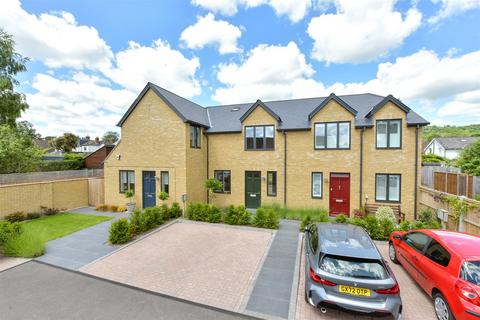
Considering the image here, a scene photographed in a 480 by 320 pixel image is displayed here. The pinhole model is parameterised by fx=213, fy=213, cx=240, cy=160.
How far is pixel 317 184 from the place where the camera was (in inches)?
547

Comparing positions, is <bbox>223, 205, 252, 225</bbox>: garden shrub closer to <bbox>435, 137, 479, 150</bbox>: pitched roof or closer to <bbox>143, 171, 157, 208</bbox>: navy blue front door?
<bbox>143, 171, 157, 208</bbox>: navy blue front door

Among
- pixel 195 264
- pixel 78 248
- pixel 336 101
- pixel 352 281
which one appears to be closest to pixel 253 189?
pixel 336 101

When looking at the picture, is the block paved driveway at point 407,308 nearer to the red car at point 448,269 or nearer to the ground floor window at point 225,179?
the red car at point 448,269

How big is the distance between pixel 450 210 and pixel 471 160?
12.9 m

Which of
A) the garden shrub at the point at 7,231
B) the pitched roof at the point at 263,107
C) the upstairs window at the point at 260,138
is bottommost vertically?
the garden shrub at the point at 7,231

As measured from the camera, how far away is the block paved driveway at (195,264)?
5.74 metres

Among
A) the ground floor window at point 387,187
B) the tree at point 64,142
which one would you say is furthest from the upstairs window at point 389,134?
the tree at point 64,142

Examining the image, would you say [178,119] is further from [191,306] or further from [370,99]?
[370,99]

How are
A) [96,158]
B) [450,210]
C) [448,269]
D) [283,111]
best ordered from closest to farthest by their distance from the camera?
[448,269], [450,210], [283,111], [96,158]

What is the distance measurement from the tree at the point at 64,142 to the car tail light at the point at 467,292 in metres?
69.9

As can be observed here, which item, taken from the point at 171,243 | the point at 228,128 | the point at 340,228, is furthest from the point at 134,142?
the point at 340,228

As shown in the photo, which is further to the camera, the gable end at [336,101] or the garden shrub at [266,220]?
the gable end at [336,101]

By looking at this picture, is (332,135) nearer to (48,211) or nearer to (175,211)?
(175,211)

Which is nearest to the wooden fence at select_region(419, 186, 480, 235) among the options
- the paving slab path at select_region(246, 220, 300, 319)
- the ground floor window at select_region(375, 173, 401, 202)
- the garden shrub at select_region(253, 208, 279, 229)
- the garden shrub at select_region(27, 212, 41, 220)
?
the ground floor window at select_region(375, 173, 401, 202)
